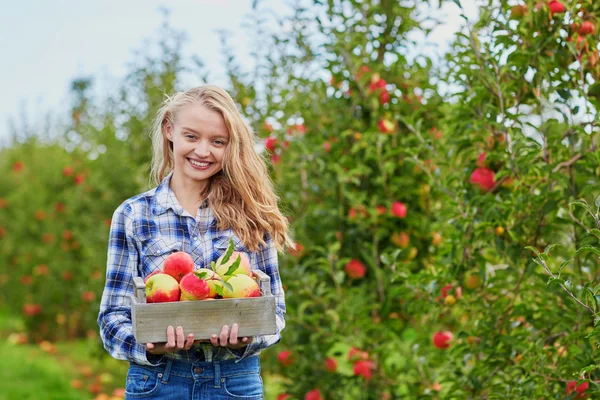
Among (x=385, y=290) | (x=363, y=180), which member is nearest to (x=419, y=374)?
(x=385, y=290)

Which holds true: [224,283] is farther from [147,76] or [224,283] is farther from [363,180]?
Result: [147,76]

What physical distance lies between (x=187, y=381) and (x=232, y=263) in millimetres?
338

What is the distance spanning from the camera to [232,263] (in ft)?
5.97

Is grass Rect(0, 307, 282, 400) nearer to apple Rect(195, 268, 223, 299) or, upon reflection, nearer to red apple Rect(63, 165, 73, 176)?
red apple Rect(63, 165, 73, 176)

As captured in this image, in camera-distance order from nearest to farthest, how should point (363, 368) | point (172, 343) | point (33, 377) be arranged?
point (172, 343)
point (363, 368)
point (33, 377)

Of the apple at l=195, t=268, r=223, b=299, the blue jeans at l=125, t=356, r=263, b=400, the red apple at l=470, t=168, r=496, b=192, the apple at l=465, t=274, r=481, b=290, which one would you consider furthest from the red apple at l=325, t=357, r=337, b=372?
the apple at l=195, t=268, r=223, b=299

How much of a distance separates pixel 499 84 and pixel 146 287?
1335 millimetres

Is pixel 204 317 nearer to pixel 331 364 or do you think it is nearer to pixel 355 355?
pixel 355 355

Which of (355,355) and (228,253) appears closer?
(228,253)

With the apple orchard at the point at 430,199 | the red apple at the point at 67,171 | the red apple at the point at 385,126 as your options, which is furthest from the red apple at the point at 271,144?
the red apple at the point at 67,171

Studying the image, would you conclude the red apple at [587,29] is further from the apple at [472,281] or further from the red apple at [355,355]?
the red apple at [355,355]

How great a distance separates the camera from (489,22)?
2494mm

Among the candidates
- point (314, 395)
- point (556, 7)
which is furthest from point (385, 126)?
point (314, 395)

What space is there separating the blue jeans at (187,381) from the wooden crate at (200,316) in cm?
21
